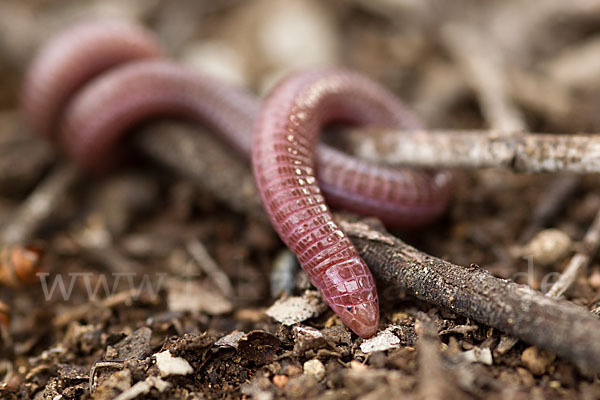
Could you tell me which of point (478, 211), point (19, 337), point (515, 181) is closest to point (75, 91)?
point (19, 337)

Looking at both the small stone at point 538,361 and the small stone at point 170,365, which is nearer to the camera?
the small stone at point 538,361

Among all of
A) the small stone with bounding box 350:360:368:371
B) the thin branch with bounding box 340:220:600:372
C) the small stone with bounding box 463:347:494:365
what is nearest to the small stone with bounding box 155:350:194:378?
the small stone with bounding box 350:360:368:371

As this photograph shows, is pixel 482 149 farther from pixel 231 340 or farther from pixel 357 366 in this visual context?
pixel 231 340

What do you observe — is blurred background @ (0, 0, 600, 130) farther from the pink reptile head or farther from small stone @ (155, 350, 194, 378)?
small stone @ (155, 350, 194, 378)

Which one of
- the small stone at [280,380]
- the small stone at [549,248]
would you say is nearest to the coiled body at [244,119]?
the small stone at [280,380]

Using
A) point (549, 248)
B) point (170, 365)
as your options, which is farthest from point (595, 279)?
point (170, 365)

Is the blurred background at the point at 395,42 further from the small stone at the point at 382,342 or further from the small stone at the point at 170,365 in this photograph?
the small stone at the point at 170,365

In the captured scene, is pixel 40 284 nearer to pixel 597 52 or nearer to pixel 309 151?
pixel 309 151

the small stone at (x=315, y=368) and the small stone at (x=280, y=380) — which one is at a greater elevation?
the small stone at (x=315, y=368)
